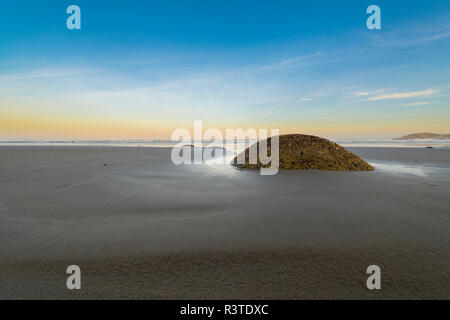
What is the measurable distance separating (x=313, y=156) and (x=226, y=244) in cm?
587

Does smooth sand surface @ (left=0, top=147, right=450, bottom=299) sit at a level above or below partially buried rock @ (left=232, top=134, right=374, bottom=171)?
below

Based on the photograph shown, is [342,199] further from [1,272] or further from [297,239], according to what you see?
[1,272]

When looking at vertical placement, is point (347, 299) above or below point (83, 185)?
below

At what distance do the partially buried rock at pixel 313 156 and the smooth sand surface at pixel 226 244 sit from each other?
292cm

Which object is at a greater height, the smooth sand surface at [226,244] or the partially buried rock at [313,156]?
the partially buried rock at [313,156]

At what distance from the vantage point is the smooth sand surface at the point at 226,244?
1410 mm

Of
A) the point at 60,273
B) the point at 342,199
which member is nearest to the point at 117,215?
the point at 60,273

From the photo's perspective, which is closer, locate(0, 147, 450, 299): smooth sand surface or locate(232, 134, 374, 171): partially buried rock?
locate(0, 147, 450, 299): smooth sand surface

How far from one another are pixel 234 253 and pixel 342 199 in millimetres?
2479

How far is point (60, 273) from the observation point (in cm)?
158

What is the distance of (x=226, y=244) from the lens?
6.52 ft

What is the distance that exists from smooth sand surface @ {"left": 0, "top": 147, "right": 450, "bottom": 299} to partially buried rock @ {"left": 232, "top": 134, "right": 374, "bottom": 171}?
9.58 feet

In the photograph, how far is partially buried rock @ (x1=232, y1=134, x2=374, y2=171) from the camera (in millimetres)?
6613

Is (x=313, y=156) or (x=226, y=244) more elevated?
(x=313, y=156)
